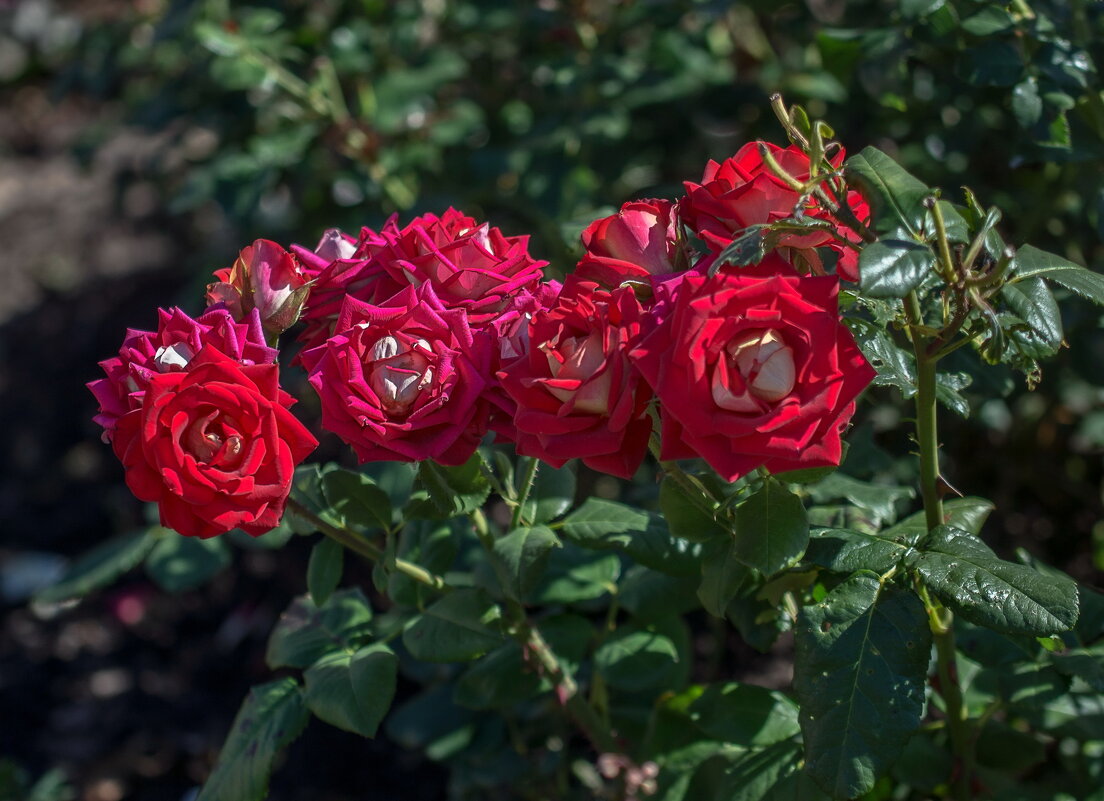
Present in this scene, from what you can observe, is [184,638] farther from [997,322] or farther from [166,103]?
[997,322]

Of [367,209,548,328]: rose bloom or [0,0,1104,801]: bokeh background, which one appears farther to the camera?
[0,0,1104,801]: bokeh background

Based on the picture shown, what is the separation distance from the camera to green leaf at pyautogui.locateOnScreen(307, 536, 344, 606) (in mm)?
1232

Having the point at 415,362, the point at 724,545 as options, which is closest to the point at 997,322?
the point at 724,545

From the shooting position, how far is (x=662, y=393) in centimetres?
83

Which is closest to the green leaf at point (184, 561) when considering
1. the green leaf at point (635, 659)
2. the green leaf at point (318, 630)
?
the green leaf at point (318, 630)

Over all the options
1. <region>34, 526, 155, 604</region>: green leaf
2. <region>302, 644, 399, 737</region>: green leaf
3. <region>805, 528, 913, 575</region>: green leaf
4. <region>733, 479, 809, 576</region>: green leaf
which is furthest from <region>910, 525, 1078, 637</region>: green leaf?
<region>34, 526, 155, 604</region>: green leaf

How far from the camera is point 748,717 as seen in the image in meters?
1.30

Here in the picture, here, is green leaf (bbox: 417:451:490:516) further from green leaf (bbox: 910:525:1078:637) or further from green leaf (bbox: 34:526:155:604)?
green leaf (bbox: 34:526:155:604)

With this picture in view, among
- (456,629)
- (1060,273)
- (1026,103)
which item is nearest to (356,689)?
(456,629)

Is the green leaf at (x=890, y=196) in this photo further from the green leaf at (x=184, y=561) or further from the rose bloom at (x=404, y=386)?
the green leaf at (x=184, y=561)

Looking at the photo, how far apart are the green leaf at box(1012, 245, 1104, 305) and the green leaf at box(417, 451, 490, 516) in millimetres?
552

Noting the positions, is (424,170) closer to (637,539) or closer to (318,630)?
(318,630)

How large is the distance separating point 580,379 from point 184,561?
46.0 inches

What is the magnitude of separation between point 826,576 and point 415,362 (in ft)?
1.78
